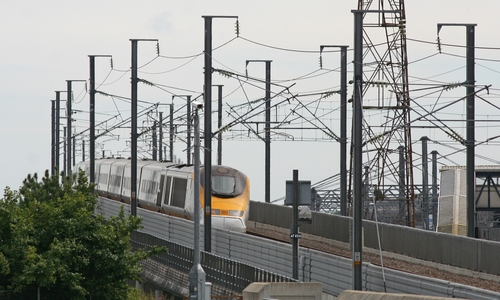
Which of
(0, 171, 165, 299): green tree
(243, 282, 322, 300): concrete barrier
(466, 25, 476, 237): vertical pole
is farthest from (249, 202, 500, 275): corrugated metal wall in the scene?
(0, 171, 165, 299): green tree

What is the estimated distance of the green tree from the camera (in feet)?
87.1

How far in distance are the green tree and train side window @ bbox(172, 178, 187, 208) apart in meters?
13.2

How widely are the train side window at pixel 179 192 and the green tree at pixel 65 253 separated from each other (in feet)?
43.4

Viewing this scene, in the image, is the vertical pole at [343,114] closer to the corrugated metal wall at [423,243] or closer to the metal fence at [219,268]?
the corrugated metal wall at [423,243]

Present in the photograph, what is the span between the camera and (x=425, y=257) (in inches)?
1246

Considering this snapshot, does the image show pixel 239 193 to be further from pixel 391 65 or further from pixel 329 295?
pixel 329 295

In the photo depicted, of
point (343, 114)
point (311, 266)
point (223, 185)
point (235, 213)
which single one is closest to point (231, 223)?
point (235, 213)

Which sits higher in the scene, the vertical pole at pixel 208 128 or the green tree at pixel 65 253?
the vertical pole at pixel 208 128

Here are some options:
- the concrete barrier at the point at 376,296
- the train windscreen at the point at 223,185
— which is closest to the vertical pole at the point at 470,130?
the concrete barrier at the point at 376,296

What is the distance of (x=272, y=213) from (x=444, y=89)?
1854cm

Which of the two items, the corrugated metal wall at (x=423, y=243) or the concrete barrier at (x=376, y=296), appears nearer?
the concrete barrier at (x=376, y=296)

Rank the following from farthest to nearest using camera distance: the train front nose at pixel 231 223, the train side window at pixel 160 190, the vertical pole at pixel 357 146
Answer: the train side window at pixel 160 190 → the train front nose at pixel 231 223 → the vertical pole at pixel 357 146

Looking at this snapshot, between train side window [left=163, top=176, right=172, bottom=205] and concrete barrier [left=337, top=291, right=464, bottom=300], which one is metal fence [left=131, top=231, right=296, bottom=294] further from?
train side window [left=163, top=176, right=172, bottom=205]

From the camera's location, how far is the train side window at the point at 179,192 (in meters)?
42.4
